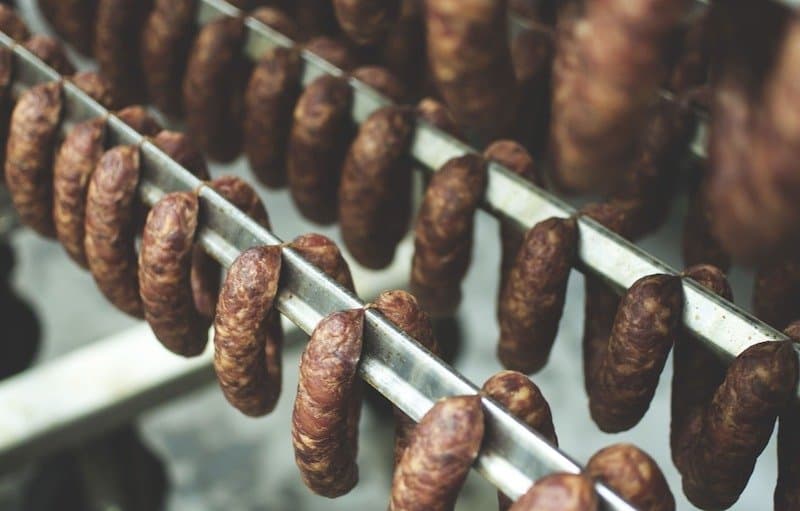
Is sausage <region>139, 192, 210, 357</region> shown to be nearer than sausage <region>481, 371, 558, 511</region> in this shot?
No

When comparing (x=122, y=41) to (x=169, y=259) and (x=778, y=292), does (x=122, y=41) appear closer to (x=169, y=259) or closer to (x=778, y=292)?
(x=169, y=259)

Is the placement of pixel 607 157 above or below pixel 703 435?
above

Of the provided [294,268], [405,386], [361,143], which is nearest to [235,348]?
[294,268]

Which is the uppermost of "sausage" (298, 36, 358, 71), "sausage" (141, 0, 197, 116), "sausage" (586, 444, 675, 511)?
"sausage" (586, 444, 675, 511)

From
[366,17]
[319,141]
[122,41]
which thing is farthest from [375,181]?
[122,41]

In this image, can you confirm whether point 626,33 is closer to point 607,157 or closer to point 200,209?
point 607,157

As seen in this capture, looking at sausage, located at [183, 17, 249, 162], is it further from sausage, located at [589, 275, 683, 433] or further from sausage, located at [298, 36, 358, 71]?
sausage, located at [589, 275, 683, 433]

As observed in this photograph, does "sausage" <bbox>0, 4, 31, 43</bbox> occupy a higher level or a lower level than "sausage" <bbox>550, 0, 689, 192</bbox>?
lower

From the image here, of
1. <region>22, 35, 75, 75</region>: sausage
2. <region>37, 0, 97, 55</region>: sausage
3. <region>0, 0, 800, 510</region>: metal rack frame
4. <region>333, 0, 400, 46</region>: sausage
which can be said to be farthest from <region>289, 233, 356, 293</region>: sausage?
<region>37, 0, 97, 55</region>: sausage
